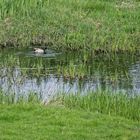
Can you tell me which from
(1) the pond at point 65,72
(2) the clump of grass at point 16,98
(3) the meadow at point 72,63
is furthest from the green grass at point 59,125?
(1) the pond at point 65,72

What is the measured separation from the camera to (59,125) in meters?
11.8

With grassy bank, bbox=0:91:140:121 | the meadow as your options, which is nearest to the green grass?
the meadow

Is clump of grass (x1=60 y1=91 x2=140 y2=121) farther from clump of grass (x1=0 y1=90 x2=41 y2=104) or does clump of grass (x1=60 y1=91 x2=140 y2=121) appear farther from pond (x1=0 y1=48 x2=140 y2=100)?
pond (x1=0 y1=48 x2=140 y2=100)

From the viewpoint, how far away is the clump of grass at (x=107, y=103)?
13.3 m

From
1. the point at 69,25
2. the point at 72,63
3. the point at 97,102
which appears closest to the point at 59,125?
the point at 97,102

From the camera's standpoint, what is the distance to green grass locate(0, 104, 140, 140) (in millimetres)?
11086

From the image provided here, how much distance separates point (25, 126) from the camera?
11547mm

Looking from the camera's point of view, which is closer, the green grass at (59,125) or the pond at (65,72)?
the green grass at (59,125)

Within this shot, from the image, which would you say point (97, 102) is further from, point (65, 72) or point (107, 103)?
point (65, 72)

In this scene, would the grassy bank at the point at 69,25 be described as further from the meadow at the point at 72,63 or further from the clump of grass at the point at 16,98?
the clump of grass at the point at 16,98

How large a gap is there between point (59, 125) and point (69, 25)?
39.4ft

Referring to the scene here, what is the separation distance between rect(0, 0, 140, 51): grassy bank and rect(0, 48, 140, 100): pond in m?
0.53

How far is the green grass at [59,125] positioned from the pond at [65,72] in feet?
6.76

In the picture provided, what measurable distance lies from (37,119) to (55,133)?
39.5 inches
